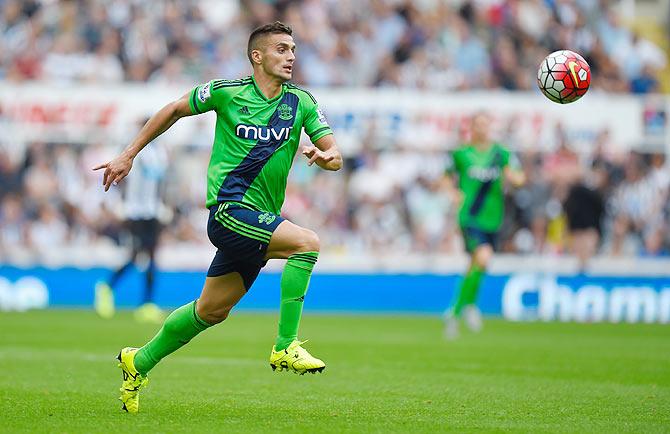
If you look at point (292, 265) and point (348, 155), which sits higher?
point (348, 155)

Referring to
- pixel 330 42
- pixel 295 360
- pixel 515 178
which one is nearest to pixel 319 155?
pixel 295 360

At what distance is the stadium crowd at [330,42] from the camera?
23203 millimetres

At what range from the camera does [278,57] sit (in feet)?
25.4

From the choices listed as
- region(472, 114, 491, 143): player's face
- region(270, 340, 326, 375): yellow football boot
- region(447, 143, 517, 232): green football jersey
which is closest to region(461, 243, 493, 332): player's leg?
region(447, 143, 517, 232): green football jersey

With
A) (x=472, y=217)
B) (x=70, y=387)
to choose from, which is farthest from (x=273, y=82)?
(x=472, y=217)

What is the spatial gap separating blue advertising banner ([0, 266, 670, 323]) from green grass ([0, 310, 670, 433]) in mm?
4000

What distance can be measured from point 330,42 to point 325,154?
17405mm

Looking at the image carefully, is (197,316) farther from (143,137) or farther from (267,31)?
(267,31)

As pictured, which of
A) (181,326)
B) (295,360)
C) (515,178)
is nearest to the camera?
(295,360)

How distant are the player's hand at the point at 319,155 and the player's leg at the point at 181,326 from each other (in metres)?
0.89

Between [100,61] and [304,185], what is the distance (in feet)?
14.2

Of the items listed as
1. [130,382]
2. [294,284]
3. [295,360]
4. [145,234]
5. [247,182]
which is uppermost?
[247,182]

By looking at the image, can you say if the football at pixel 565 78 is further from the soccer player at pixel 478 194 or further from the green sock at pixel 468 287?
the green sock at pixel 468 287

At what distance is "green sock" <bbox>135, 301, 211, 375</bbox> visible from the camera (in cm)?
767
